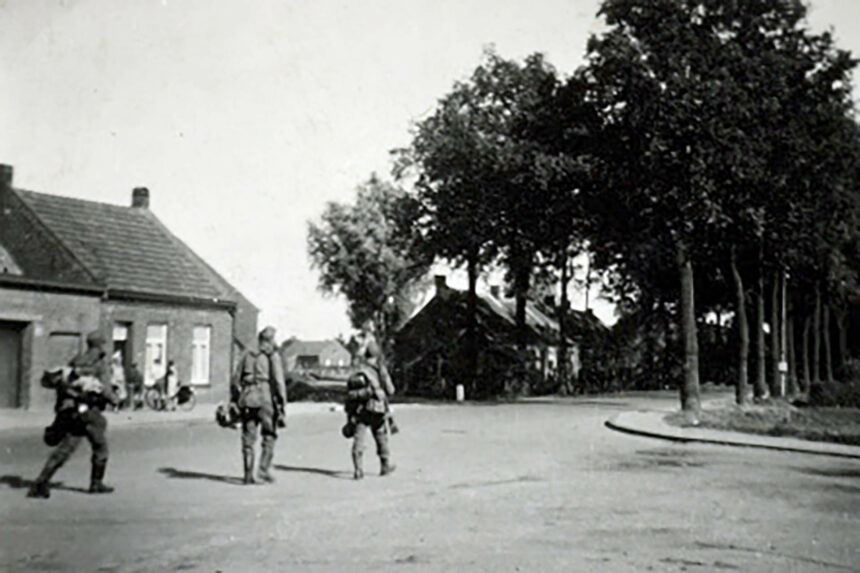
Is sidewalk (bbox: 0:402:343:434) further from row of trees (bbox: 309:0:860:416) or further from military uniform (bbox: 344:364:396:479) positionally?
military uniform (bbox: 344:364:396:479)

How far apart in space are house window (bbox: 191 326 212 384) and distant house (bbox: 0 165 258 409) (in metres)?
0.04

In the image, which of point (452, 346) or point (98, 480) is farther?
point (452, 346)

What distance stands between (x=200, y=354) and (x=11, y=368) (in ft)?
26.9

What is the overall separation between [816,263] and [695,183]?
Answer: 39.8 feet

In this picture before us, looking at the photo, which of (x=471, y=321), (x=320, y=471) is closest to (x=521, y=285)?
(x=471, y=321)

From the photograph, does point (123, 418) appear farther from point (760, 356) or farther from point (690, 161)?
point (760, 356)

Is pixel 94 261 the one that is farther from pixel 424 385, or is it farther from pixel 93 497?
pixel 424 385

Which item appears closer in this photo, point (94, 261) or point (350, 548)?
point (350, 548)

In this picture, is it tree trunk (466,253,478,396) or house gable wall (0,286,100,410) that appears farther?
tree trunk (466,253,478,396)

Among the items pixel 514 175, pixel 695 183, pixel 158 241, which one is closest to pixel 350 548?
pixel 695 183

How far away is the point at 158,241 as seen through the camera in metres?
36.4

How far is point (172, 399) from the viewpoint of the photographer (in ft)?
102

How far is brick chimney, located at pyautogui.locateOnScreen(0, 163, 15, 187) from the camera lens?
31516 mm

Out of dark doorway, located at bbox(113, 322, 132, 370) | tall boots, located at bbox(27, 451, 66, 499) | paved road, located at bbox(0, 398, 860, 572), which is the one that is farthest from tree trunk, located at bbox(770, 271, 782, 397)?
tall boots, located at bbox(27, 451, 66, 499)
